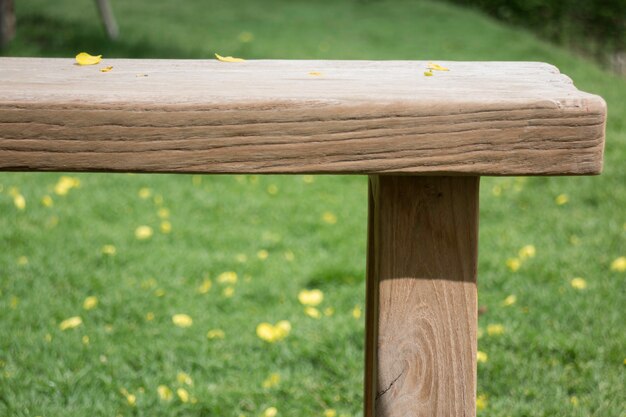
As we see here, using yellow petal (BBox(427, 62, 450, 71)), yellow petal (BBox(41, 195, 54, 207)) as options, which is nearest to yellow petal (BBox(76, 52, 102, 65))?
yellow petal (BBox(427, 62, 450, 71))

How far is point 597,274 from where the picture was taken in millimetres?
2889

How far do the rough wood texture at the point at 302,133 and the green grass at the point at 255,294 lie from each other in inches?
51.2

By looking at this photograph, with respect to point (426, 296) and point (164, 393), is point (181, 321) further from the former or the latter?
point (426, 296)

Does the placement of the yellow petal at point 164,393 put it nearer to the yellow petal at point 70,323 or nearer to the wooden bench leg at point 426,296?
→ the yellow petal at point 70,323

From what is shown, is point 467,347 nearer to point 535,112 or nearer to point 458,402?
point 458,402

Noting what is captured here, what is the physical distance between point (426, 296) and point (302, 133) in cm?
27

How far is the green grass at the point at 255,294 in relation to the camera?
211 cm

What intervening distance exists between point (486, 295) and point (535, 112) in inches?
78.4

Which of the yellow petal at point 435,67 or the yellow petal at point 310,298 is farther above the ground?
the yellow petal at point 435,67

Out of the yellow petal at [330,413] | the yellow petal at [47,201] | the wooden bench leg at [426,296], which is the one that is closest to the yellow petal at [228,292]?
the yellow petal at [330,413]

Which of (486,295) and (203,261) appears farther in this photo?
(203,261)

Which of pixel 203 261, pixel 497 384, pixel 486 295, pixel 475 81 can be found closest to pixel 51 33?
pixel 203 261

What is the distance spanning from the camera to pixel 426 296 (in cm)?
98

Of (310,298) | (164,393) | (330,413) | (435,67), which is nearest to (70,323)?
(164,393)
